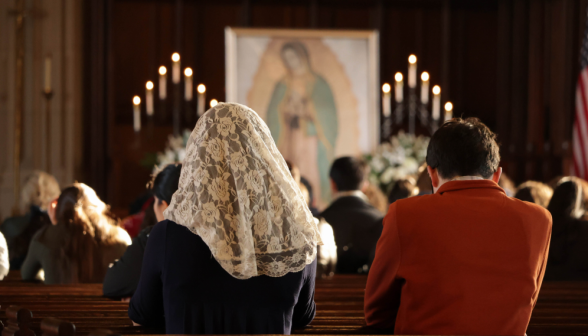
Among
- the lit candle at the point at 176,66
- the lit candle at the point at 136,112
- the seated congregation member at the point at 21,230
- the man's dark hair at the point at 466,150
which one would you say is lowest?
the seated congregation member at the point at 21,230

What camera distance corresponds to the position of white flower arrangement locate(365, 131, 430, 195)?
8586 mm

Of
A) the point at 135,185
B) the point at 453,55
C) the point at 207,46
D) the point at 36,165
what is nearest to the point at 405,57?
the point at 453,55

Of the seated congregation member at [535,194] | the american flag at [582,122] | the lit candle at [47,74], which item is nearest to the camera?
the seated congregation member at [535,194]

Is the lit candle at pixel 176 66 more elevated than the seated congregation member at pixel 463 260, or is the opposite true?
the lit candle at pixel 176 66

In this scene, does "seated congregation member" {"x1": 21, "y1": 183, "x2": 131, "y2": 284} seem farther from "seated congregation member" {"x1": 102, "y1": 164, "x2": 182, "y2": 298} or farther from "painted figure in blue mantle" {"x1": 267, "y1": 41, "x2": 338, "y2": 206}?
"painted figure in blue mantle" {"x1": 267, "y1": 41, "x2": 338, "y2": 206}

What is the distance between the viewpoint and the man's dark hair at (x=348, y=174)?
187 inches

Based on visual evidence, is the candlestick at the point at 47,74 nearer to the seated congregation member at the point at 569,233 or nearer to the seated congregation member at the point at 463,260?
the seated congregation member at the point at 569,233

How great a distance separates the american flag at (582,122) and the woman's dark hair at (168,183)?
7415 millimetres

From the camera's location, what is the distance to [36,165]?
378 inches

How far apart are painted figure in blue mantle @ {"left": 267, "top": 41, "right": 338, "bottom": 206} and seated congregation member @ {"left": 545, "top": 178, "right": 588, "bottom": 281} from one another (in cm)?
606

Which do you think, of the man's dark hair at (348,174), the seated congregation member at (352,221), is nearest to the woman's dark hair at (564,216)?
the seated congregation member at (352,221)

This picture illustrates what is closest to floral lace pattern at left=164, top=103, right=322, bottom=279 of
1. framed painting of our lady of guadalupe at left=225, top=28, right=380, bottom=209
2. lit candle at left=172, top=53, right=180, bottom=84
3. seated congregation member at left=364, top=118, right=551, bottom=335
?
seated congregation member at left=364, top=118, right=551, bottom=335

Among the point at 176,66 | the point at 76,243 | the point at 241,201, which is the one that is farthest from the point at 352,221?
the point at 176,66

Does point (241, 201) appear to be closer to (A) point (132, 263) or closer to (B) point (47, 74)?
(A) point (132, 263)
